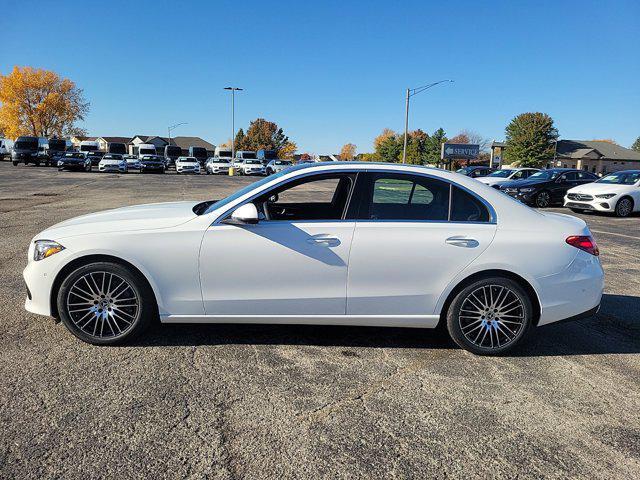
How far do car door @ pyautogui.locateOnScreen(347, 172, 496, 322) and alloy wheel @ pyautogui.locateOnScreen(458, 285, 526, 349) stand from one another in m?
0.29

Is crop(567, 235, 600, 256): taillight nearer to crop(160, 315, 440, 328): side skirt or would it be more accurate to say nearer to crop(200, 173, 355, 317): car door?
crop(160, 315, 440, 328): side skirt

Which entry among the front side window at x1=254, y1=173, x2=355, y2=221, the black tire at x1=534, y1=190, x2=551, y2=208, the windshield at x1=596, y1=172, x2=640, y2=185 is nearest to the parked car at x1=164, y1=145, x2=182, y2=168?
the black tire at x1=534, y1=190, x2=551, y2=208

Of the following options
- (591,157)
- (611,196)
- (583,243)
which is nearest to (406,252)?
(583,243)

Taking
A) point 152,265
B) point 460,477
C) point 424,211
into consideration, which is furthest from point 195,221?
point 460,477

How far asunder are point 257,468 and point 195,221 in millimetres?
2035

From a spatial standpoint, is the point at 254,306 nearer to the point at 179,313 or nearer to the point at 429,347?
the point at 179,313

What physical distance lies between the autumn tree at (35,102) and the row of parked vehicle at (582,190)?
275 feet

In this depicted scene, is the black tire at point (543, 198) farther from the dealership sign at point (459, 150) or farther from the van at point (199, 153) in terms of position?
the dealership sign at point (459, 150)

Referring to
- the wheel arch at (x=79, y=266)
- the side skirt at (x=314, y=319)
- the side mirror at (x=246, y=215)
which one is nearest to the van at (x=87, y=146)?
the wheel arch at (x=79, y=266)

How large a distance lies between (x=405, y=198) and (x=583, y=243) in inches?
60.0

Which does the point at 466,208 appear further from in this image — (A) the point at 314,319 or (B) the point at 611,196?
(B) the point at 611,196

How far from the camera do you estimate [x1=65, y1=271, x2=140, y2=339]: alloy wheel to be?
3.71 meters

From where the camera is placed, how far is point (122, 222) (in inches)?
151

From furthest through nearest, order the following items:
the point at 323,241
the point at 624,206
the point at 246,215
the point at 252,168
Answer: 1. the point at 252,168
2. the point at 624,206
3. the point at 323,241
4. the point at 246,215
